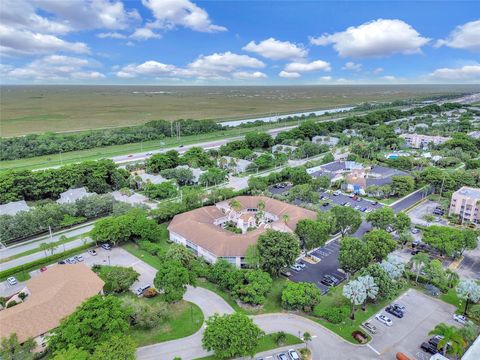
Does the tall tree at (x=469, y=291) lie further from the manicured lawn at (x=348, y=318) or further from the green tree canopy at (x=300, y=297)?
the green tree canopy at (x=300, y=297)

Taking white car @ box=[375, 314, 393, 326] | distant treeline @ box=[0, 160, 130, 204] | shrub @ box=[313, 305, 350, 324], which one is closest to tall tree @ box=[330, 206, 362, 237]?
white car @ box=[375, 314, 393, 326]

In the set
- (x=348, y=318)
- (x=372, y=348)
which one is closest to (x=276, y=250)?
(x=348, y=318)

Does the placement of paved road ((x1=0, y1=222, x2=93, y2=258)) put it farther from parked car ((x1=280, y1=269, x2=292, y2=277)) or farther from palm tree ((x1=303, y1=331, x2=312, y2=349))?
palm tree ((x1=303, y1=331, x2=312, y2=349))

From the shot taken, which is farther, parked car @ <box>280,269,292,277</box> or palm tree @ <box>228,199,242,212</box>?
palm tree @ <box>228,199,242,212</box>

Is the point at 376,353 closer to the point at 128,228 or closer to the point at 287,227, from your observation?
the point at 287,227

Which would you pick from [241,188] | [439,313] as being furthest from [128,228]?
[439,313]

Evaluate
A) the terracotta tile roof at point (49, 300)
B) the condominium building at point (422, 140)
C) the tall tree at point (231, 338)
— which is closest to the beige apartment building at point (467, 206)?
the tall tree at point (231, 338)
